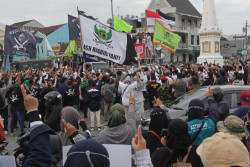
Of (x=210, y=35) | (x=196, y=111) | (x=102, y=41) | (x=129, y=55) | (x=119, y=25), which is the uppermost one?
(x=210, y=35)

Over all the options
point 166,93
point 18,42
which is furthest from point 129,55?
point 18,42

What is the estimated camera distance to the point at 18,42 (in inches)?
544

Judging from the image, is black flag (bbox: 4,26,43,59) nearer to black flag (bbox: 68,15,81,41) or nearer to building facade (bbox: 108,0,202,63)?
black flag (bbox: 68,15,81,41)

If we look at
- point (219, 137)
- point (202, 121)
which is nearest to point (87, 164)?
point (219, 137)

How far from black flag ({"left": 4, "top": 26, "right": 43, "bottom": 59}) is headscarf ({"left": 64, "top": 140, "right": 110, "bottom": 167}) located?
41.9 ft

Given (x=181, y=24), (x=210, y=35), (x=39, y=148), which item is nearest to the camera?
(x=39, y=148)

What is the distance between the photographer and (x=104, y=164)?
1926 millimetres

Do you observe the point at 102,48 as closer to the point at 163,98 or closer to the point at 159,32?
the point at 163,98

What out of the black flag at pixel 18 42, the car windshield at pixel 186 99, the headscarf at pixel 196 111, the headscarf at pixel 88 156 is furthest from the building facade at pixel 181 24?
the headscarf at pixel 88 156

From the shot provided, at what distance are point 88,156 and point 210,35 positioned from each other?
29692mm

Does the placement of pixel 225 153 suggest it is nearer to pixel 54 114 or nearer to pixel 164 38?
pixel 54 114

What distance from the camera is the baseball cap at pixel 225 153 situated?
1.96 metres

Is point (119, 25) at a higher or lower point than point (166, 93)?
higher

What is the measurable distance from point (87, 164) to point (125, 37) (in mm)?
9843
